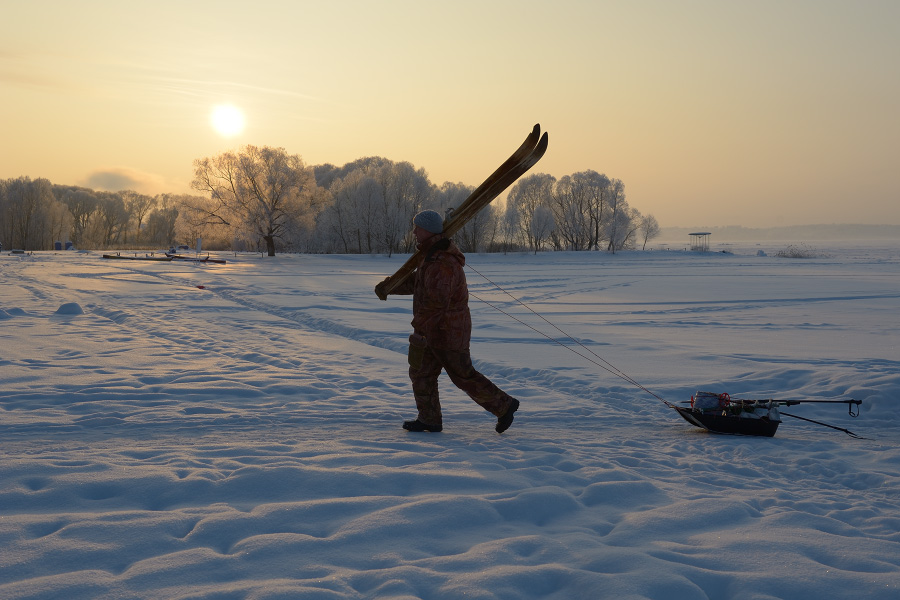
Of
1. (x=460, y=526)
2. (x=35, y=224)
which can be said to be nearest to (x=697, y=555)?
(x=460, y=526)

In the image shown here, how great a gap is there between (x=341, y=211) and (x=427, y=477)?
251 feet

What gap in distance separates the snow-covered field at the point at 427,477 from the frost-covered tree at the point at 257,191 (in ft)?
158

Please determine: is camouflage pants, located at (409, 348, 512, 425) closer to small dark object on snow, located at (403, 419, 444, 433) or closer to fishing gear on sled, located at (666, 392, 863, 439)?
small dark object on snow, located at (403, 419, 444, 433)

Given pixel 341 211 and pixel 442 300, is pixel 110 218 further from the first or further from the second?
pixel 442 300

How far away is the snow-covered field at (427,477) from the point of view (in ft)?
10.4

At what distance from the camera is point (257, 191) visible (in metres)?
58.2

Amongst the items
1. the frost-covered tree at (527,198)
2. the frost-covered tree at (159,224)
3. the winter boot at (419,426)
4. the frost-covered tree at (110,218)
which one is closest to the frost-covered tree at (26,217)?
the frost-covered tree at (110,218)

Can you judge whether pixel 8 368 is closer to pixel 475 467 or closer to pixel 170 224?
pixel 475 467

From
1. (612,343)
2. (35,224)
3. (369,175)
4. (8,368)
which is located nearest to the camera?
(8,368)

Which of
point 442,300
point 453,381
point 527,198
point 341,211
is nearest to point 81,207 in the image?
point 341,211

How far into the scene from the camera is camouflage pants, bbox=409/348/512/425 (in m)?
5.79

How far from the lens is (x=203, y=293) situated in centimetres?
2145

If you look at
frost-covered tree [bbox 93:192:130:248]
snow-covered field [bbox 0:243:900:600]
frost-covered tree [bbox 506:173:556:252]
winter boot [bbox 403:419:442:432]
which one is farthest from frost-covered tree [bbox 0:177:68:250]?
winter boot [bbox 403:419:442:432]

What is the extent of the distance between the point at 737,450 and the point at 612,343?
633 centimetres
